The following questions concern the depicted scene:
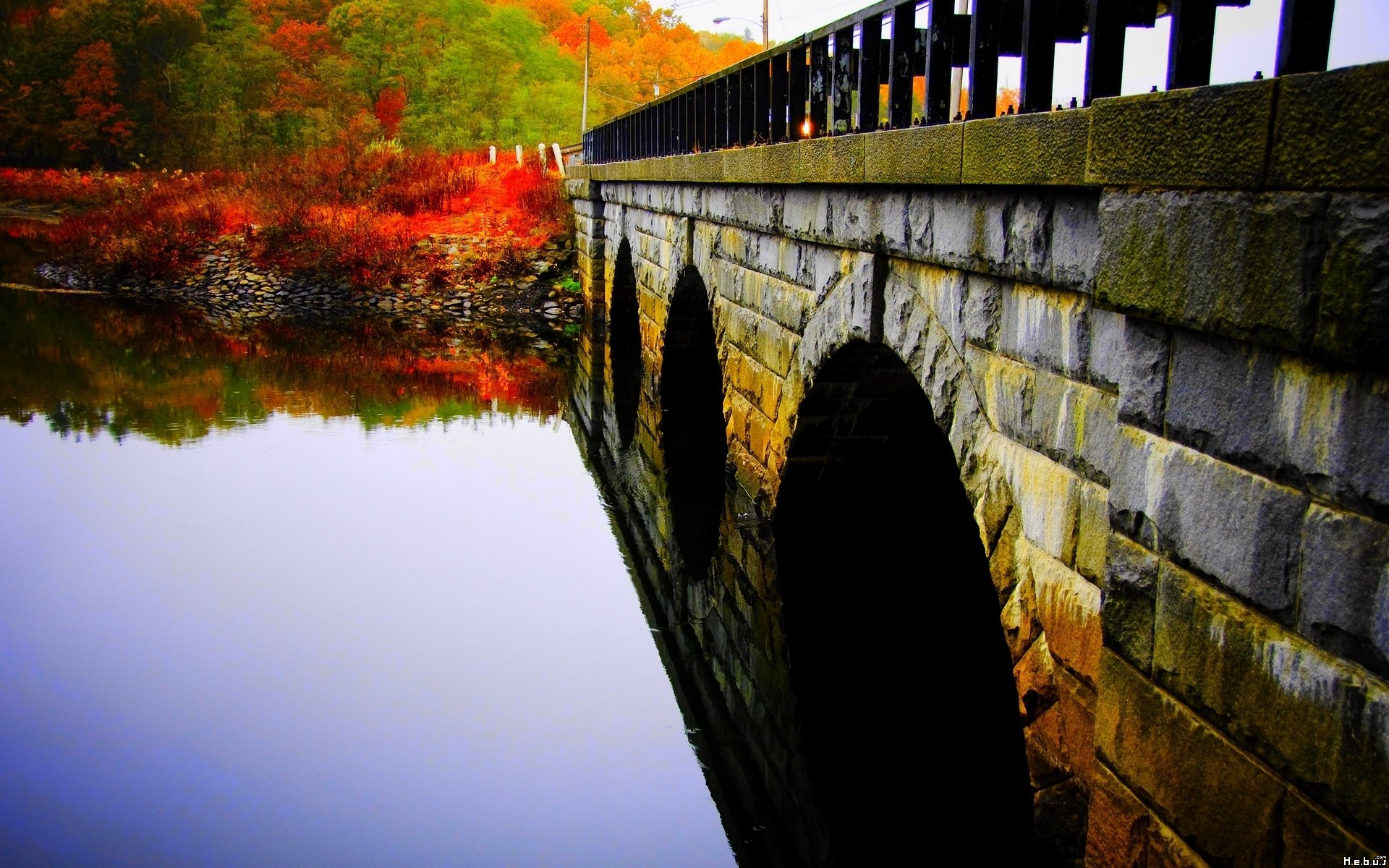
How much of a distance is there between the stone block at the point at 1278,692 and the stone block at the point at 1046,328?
1.08 metres

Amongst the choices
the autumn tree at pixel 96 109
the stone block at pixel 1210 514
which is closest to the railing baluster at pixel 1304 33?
the stone block at pixel 1210 514

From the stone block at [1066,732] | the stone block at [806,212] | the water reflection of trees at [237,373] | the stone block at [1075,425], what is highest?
the stone block at [806,212]

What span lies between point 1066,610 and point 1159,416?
3.77 feet

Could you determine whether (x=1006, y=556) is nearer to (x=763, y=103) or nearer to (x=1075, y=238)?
(x=1075, y=238)

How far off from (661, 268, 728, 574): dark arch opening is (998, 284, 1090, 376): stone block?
5791 mm

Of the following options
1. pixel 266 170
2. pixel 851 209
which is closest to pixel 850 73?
pixel 851 209

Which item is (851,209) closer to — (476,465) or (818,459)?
(818,459)

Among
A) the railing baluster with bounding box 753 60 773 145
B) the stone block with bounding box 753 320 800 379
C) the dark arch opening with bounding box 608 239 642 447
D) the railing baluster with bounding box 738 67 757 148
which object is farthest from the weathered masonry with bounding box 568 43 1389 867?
the dark arch opening with bounding box 608 239 642 447

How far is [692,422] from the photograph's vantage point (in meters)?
14.8

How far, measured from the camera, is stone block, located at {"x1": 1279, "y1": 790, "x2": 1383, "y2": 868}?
2.45 meters

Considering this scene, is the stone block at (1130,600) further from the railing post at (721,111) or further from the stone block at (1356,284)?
the railing post at (721,111)

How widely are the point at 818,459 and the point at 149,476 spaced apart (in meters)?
8.04

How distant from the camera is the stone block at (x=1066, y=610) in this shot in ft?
12.8

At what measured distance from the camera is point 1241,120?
2693 mm
